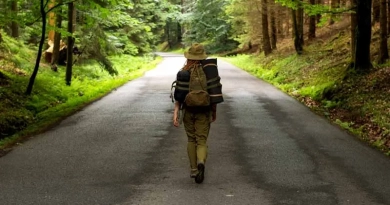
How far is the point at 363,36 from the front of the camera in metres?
15.1

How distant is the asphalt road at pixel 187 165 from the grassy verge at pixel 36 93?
914mm

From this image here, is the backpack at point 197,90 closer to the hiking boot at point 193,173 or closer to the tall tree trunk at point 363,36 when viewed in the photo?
the hiking boot at point 193,173

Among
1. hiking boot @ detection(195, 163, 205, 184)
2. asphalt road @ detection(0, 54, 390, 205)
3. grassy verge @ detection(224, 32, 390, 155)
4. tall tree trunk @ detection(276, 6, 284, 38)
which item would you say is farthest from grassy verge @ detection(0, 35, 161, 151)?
tall tree trunk @ detection(276, 6, 284, 38)

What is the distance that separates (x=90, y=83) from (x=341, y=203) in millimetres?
17367

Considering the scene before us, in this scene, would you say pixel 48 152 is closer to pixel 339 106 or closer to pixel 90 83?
pixel 339 106

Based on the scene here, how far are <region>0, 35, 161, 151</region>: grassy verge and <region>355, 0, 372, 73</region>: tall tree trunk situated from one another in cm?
880

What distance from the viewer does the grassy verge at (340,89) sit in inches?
442

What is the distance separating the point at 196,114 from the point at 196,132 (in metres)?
0.25

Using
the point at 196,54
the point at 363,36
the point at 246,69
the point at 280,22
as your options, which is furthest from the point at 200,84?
the point at 280,22

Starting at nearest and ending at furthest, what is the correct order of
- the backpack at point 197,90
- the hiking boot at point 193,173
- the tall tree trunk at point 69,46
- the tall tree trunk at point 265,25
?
the backpack at point 197,90, the hiking boot at point 193,173, the tall tree trunk at point 69,46, the tall tree trunk at point 265,25

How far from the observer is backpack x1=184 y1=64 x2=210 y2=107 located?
6.63 meters

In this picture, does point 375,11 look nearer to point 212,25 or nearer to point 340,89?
point 340,89

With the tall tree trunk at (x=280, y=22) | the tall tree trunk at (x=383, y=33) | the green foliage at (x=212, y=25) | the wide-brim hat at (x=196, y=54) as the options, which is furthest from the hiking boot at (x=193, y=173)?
the green foliage at (x=212, y=25)

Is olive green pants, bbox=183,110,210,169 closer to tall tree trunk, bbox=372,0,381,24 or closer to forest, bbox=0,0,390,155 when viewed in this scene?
forest, bbox=0,0,390,155
